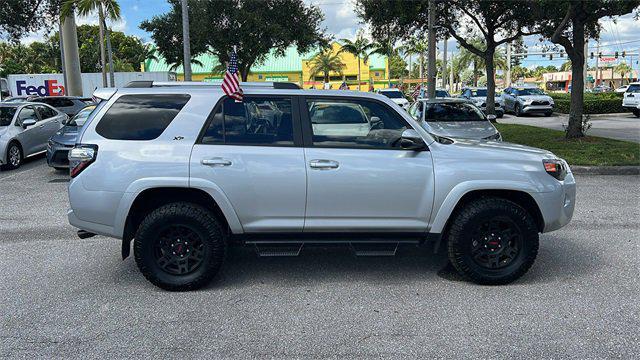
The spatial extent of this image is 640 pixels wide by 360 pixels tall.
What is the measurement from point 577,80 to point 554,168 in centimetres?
1047

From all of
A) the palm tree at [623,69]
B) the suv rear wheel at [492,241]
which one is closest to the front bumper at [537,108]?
the suv rear wheel at [492,241]

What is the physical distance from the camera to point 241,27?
79.6 ft

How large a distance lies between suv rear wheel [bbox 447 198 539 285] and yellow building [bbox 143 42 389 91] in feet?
172

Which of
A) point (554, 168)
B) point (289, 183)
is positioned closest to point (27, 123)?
point (289, 183)

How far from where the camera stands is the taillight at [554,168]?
4621mm

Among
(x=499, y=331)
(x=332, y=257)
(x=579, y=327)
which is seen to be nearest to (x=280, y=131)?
(x=332, y=257)

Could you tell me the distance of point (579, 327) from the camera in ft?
12.5

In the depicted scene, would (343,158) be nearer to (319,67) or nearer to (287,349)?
(287,349)

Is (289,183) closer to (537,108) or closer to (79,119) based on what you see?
(79,119)

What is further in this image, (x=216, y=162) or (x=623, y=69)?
(x=623, y=69)

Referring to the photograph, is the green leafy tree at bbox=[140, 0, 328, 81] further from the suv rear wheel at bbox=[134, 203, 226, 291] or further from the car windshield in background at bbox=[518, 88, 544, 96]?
the suv rear wheel at bbox=[134, 203, 226, 291]

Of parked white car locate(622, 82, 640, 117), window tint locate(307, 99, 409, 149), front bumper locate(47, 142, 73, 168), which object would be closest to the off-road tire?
front bumper locate(47, 142, 73, 168)

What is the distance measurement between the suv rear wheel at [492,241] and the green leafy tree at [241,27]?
20076 mm

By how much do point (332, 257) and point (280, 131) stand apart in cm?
162
